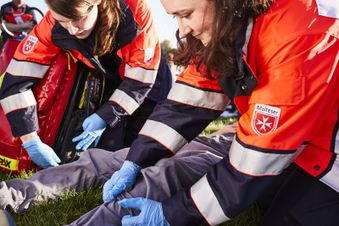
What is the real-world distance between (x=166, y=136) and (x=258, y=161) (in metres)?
0.59

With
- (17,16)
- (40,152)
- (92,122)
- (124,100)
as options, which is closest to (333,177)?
(124,100)

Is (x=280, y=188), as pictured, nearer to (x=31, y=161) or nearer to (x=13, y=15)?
(x=31, y=161)

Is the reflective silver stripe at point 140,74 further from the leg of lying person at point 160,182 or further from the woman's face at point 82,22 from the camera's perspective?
the leg of lying person at point 160,182

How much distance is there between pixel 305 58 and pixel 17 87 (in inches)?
74.0

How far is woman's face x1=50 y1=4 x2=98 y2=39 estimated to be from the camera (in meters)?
2.25

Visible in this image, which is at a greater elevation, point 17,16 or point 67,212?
point 67,212

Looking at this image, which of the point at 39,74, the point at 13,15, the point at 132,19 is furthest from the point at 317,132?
the point at 13,15

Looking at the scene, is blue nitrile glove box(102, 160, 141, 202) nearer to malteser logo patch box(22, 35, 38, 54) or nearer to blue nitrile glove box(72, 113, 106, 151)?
blue nitrile glove box(72, 113, 106, 151)

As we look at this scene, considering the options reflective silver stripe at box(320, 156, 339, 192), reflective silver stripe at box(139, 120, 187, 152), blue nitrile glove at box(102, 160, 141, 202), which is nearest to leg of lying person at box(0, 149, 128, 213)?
blue nitrile glove at box(102, 160, 141, 202)

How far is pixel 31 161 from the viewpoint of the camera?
108 inches

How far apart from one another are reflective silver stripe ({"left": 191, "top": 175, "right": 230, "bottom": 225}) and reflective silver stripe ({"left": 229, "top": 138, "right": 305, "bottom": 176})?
0.47 feet

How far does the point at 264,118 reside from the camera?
4.71 ft

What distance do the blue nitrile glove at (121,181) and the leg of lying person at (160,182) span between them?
1.4 inches

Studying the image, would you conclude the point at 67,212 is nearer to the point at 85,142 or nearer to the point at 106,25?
the point at 85,142
